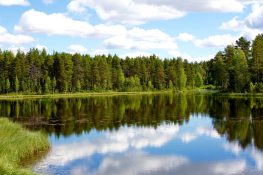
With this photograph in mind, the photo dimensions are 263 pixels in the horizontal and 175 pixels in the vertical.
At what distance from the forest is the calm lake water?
179 ft

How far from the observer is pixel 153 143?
1731 inches

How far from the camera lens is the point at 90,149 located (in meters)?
40.9

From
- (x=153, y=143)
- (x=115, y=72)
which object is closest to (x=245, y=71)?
(x=115, y=72)

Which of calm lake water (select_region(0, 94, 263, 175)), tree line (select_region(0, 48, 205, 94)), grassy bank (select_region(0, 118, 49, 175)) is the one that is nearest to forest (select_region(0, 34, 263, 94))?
tree line (select_region(0, 48, 205, 94))

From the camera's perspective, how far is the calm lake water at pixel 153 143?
1275 inches

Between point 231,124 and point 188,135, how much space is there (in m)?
10.3

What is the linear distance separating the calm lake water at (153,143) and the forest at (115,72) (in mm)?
54645

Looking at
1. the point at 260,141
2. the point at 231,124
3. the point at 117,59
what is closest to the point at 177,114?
the point at 231,124

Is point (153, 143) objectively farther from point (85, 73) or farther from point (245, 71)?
point (85, 73)

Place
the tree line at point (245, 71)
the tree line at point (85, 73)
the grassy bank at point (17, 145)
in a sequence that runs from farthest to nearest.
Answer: the tree line at point (85, 73), the tree line at point (245, 71), the grassy bank at point (17, 145)

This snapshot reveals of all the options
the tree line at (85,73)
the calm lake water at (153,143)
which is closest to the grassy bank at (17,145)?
the calm lake water at (153,143)

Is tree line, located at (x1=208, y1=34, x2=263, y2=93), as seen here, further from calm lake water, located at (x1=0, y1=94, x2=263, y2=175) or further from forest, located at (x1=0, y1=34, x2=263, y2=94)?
calm lake water, located at (x1=0, y1=94, x2=263, y2=175)

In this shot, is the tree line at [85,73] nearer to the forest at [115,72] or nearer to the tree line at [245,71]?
the forest at [115,72]

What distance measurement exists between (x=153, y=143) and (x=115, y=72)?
127 metres
